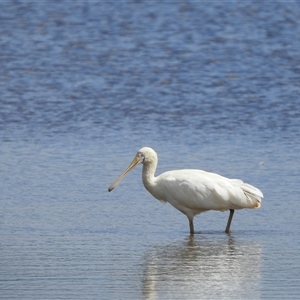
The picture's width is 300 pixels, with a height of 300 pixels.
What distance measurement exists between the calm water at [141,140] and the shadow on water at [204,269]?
16 millimetres

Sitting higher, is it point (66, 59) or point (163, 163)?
point (163, 163)

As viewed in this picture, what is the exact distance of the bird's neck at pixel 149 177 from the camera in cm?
1047

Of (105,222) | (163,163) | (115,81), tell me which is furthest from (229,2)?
(105,222)

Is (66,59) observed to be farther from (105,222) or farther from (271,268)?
(271,268)

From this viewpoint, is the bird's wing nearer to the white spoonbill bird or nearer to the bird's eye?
the white spoonbill bird

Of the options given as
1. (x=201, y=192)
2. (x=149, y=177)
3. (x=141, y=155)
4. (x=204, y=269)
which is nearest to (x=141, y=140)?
(x=141, y=155)

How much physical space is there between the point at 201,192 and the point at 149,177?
2.04ft

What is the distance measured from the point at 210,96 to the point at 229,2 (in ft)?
30.9

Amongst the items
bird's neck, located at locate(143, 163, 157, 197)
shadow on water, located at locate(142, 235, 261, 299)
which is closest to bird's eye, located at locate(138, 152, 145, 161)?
bird's neck, located at locate(143, 163, 157, 197)

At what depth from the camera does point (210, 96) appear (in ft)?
57.2

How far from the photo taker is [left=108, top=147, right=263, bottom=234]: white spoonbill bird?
10031mm

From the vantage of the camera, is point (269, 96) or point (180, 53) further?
point (180, 53)

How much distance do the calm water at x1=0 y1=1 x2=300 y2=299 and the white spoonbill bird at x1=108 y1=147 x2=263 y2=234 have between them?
205 millimetres

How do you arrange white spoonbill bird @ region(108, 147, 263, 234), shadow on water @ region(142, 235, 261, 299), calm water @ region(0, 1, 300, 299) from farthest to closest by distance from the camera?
1. white spoonbill bird @ region(108, 147, 263, 234)
2. calm water @ region(0, 1, 300, 299)
3. shadow on water @ region(142, 235, 261, 299)
